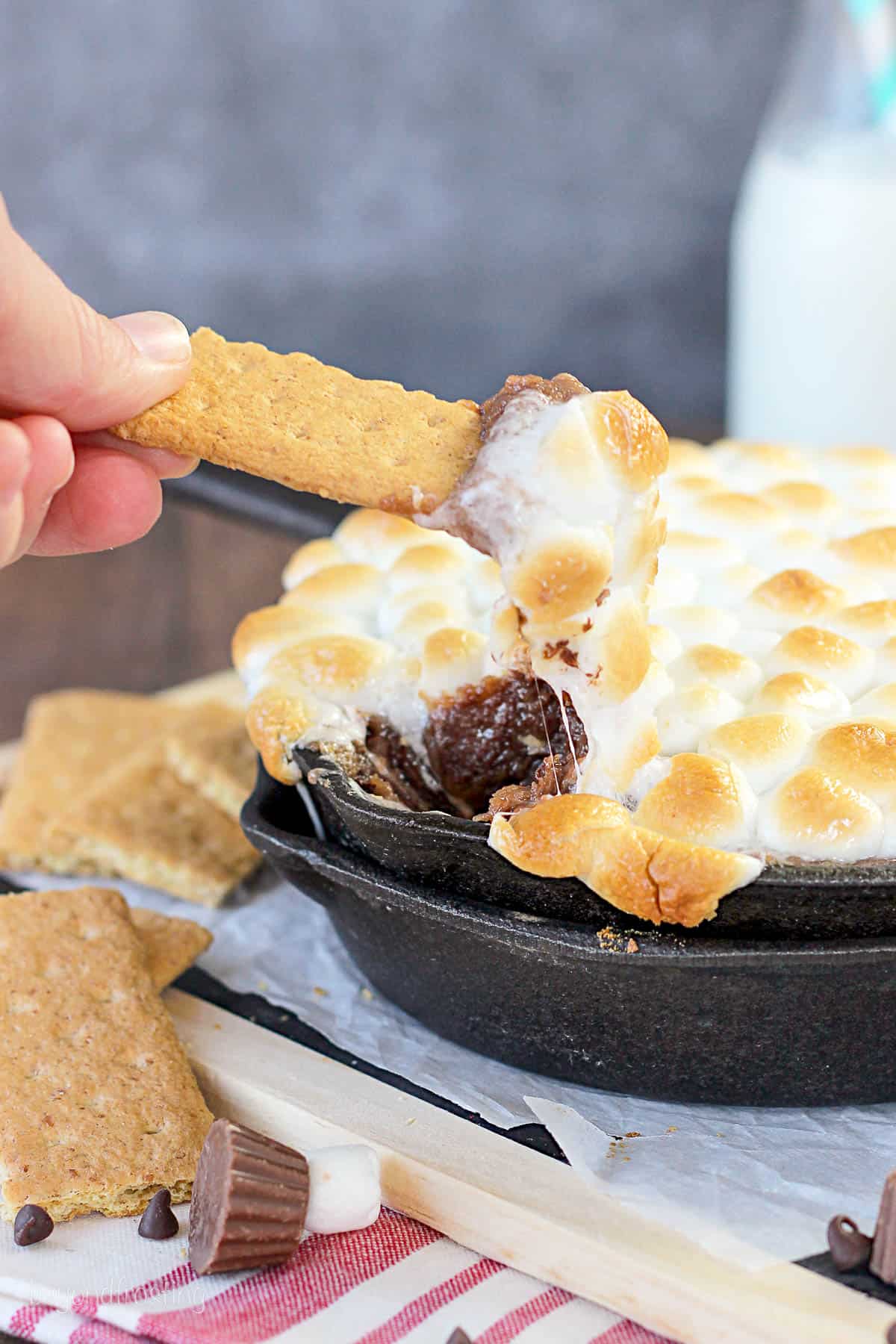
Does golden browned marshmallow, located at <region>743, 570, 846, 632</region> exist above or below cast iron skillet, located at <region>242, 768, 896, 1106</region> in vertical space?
above

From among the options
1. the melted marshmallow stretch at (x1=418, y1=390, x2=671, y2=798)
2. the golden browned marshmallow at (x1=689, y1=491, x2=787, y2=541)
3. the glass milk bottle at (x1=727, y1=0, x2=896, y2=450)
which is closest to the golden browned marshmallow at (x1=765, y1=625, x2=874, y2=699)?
the melted marshmallow stretch at (x1=418, y1=390, x2=671, y2=798)

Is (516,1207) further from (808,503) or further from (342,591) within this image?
(808,503)

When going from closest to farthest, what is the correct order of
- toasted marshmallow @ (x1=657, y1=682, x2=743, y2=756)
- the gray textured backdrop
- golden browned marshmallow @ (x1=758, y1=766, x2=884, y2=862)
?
golden browned marshmallow @ (x1=758, y1=766, x2=884, y2=862) → toasted marshmallow @ (x1=657, y1=682, x2=743, y2=756) → the gray textured backdrop

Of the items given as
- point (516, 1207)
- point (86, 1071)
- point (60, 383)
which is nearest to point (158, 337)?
point (60, 383)

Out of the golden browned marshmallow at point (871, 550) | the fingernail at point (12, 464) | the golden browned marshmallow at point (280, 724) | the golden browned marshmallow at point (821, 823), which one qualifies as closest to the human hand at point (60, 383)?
the fingernail at point (12, 464)

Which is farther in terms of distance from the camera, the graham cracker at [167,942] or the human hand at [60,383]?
the graham cracker at [167,942]

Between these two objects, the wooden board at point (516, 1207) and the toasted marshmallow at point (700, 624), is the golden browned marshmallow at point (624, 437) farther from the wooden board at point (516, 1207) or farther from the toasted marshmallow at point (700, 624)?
the wooden board at point (516, 1207)

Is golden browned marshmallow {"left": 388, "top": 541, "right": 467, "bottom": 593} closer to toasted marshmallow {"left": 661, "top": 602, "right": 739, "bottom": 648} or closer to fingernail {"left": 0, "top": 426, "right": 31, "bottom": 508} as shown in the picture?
toasted marshmallow {"left": 661, "top": 602, "right": 739, "bottom": 648}
